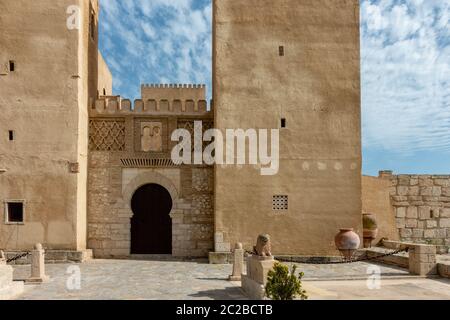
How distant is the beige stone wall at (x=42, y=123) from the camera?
12.3 m

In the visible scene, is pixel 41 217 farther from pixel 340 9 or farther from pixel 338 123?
pixel 340 9

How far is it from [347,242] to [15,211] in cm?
964

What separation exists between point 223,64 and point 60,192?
6.23 meters

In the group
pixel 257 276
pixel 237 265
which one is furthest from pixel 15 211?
pixel 257 276

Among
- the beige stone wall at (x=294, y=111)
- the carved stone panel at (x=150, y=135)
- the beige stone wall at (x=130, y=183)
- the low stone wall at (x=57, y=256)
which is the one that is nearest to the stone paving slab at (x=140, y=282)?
the low stone wall at (x=57, y=256)

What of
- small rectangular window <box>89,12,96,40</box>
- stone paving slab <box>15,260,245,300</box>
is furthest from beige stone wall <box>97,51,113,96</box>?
stone paving slab <box>15,260,245,300</box>

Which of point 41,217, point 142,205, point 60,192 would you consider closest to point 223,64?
point 142,205

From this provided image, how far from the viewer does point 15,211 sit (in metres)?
12.4

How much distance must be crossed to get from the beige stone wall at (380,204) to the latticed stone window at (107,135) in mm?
8261

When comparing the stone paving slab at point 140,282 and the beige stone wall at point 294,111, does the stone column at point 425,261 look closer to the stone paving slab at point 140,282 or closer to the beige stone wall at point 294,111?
the beige stone wall at point 294,111

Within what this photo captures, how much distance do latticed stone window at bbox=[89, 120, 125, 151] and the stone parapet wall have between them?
29.6ft
